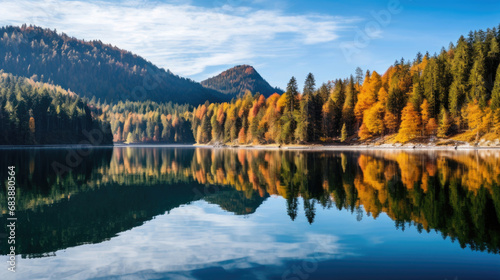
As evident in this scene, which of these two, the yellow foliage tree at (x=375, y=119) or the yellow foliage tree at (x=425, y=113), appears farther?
the yellow foliage tree at (x=375, y=119)

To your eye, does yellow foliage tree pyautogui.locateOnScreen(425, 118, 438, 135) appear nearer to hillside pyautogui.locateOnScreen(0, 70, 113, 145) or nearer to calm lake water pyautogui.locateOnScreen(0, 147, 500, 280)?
calm lake water pyautogui.locateOnScreen(0, 147, 500, 280)

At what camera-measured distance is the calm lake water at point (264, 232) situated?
11297 mm

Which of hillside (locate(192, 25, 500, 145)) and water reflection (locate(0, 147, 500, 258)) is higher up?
hillside (locate(192, 25, 500, 145))

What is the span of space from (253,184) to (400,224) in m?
16.4

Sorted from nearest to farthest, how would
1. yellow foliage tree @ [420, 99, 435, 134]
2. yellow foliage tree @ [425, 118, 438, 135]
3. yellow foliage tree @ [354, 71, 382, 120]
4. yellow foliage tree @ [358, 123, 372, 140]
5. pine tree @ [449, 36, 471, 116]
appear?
pine tree @ [449, 36, 471, 116] < yellow foliage tree @ [425, 118, 438, 135] < yellow foliage tree @ [420, 99, 435, 134] < yellow foliage tree @ [358, 123, 372, 140] < yellow foliage tree @ [354, 71, 382, 120]

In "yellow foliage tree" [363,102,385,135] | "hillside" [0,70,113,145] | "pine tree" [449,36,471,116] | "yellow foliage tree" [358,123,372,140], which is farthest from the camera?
"hillside" [0,70,113,145]

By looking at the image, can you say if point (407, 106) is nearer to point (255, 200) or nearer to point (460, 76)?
point (460, 76)

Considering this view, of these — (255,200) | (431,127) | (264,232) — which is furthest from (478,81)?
(264,232)

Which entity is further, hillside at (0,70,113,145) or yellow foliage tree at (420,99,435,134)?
hillside at (0,70,113,145)

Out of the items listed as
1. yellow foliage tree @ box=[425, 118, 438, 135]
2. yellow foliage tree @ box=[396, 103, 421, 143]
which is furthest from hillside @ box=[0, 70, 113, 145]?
yellow foliage tree @ box=[425, 118, 438, 135]

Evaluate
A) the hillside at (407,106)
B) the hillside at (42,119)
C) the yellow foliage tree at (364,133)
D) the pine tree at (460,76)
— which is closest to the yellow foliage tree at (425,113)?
the hillside at (407,106)

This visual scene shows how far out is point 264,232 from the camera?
15812 mm

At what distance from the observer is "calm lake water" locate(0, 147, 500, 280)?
1130 cm

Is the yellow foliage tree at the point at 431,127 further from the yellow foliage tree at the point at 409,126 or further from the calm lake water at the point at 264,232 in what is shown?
the calm lake water at the point at 264,232
